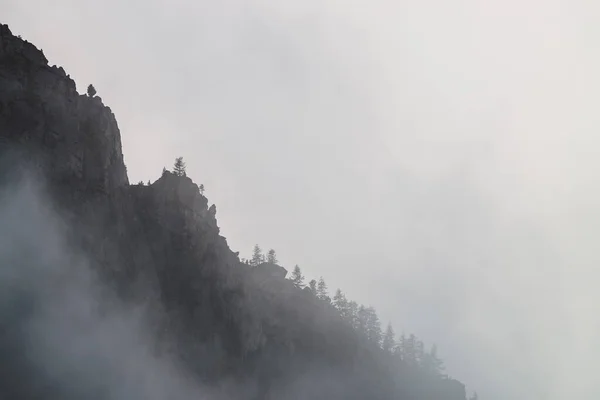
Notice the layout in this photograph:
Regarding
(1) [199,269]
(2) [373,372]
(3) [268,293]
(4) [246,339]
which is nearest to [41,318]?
(1) [199,269]

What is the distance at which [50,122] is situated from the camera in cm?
5934

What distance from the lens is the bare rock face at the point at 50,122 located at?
186 ft

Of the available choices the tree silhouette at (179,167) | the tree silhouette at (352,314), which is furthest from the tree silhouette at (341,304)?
the tree silhouette at (179,167)

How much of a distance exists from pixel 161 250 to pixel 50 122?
1932cm

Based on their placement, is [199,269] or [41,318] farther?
[199,269]

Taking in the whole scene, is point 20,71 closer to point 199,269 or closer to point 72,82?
point 72,82

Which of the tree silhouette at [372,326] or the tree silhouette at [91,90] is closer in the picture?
the tree silhouette at [91,90]

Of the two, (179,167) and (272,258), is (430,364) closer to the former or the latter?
(272,258)

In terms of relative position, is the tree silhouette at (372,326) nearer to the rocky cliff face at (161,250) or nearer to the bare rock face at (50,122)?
the rocky cliff face at (161,250)

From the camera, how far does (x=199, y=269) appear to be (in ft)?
237

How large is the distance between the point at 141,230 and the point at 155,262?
4.01m

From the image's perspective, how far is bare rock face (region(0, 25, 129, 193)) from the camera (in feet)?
186

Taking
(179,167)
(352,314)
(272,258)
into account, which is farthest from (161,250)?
(352,314)

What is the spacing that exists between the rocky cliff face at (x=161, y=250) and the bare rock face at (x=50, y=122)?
11 centimetres
